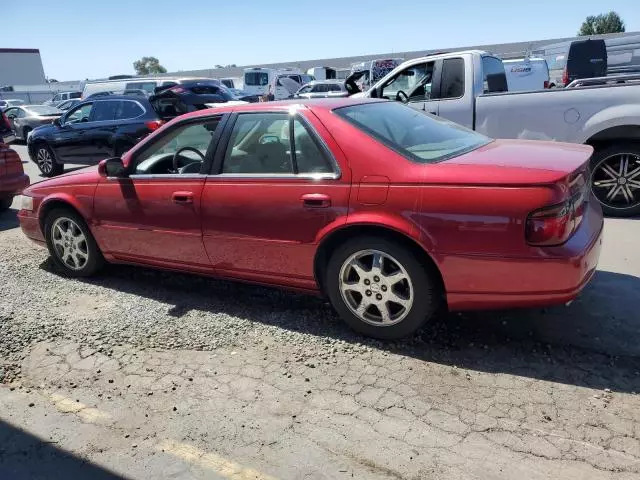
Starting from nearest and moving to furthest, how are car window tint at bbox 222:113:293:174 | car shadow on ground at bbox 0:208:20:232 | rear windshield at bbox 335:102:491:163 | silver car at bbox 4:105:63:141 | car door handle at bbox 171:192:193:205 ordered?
rear windshield at bbox 335:102:491:163 < car window tint at bbox 222:113:293:174 < car door handle at bbox 171:192:193:205 < car shadow on ground at bbox 0:208:20:232 < silver car at bbox 4:105:63:141

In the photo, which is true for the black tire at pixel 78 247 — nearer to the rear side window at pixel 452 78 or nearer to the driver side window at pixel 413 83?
the driver side window at pixel 413 83

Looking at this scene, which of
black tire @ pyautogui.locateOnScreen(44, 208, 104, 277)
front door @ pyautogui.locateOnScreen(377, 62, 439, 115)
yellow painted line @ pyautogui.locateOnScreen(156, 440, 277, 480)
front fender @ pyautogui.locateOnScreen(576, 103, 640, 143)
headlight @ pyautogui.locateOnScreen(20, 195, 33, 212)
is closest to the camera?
yellow painted line @ pyautogui.locateOnScreen(156, 440, 277, 480)

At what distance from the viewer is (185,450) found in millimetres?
2611

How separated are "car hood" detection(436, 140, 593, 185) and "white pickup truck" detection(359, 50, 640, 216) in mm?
2645

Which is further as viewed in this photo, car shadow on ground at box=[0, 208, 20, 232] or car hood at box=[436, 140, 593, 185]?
car shadow on ground at box=[0, 208, 20, 232]

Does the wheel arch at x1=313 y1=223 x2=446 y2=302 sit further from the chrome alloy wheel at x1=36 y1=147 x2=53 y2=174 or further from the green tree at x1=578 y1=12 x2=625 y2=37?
the green tree at x1=578 y1=12 x2=625 y2=37

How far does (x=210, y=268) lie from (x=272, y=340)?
34.0 inches

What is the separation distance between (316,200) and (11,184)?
6.50 metres

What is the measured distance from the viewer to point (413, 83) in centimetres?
793

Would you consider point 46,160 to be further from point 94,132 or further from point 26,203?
point 26,203

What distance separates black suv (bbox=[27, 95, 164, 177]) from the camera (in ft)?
34.4

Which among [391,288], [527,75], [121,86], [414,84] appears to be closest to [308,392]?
[391,288]

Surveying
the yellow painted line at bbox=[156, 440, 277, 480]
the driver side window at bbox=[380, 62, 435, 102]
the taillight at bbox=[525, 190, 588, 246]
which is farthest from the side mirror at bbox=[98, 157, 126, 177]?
the driver side window at bbox=[380, 62, 435, 102]

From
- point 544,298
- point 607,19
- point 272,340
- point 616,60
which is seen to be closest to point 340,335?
point 272,340
